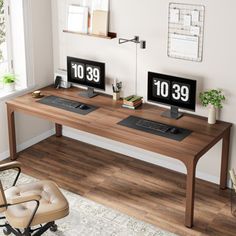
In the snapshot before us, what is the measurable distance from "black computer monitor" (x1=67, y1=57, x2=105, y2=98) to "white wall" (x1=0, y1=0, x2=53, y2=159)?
0.40 metres

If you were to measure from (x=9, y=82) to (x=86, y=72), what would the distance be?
829mm

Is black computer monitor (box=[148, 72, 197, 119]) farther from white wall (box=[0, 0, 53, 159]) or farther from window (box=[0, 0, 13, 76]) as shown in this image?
window (box=[0, 0, 13, 76])

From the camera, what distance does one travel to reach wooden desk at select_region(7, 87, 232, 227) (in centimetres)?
441

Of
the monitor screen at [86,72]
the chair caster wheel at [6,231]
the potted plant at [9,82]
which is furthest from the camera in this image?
the potted plant at [9,82]

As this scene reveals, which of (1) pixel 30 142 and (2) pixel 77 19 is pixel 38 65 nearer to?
(2) pixel 77 19

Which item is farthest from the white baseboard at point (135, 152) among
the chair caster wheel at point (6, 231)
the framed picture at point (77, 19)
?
the chair caster wheel at point (6, 231)

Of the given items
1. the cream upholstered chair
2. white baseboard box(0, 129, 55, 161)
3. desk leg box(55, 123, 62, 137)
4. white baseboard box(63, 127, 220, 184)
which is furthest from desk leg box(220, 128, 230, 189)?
white baseboard box(0, 129, 55, 161)

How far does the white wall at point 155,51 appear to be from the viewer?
4699 mm

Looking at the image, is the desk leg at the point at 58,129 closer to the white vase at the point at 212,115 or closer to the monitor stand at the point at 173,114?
the monitor stand at the point at 173,114

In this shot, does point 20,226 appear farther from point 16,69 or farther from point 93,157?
point 16,69

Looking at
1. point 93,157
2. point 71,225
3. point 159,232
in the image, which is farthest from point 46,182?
point 93,157

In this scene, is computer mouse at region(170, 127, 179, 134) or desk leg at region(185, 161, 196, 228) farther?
computer mouse at region(170, 127, 179, 134)

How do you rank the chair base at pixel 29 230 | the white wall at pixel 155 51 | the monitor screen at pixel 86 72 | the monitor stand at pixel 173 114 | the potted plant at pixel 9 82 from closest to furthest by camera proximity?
the chair base at pixel 29 230 → the white wall at pixel 155 51 → the monitor stand at pixel 173 114 → the monitor screen at pixel 86 72 → the potted plant at pixel 9 82

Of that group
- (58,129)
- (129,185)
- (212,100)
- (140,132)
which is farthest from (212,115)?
(58,129)
